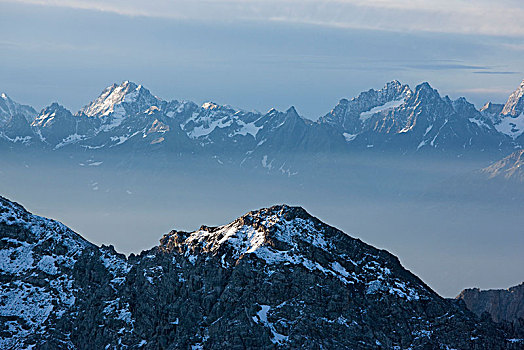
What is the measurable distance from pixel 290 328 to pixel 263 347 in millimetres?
8515

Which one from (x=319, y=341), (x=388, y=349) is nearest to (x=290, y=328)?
(x=319, y=341)

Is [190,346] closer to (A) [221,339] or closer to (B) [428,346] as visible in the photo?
(A) [221,339]

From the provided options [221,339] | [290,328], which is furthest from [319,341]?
[221,339]

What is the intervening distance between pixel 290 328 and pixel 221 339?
16.0 metres

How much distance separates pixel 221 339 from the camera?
195750 millimetres

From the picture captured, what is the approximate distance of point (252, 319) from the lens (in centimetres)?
19875

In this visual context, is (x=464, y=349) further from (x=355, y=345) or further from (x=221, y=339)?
(x=221, y=339)

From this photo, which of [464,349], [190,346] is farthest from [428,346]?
[190,346]

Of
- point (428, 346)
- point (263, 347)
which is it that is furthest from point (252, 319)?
point (428, 346)

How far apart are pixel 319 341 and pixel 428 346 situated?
25571mm

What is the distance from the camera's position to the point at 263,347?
19362 cm

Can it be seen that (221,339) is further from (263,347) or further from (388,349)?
(388,349)

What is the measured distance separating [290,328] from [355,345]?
15.2 meters

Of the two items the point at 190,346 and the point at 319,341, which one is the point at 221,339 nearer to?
the point at 190,346
